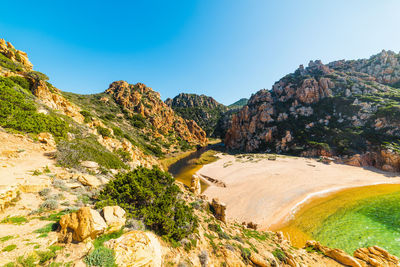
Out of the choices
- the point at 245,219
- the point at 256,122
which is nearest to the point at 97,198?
the point at 245,219

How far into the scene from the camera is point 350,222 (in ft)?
44.9

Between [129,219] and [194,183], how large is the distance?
13.9 metres

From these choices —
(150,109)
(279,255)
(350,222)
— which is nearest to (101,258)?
(279,255)

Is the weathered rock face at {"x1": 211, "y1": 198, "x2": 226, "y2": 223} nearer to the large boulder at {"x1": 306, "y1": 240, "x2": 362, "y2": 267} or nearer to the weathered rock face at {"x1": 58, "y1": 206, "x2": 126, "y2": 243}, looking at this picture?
the large boulder at {"x1": 306, "y1": 240, "x2": 362, "y2": 267}

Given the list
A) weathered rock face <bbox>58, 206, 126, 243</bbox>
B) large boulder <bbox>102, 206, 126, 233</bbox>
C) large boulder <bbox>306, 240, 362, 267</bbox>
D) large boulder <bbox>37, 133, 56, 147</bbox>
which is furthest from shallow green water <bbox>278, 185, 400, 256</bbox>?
large boulder <bbox>37, 133, 56, 147</bbox>

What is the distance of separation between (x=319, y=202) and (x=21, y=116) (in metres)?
33.7

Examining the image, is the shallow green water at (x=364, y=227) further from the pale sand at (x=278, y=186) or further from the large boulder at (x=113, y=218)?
the large boulder at (x=113, y=218)

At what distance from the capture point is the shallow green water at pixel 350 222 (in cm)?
1153

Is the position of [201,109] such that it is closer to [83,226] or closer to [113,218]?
[113,218]

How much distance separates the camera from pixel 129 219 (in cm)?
535

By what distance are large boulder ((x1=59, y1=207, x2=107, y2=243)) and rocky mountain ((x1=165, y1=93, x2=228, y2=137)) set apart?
95.4 m

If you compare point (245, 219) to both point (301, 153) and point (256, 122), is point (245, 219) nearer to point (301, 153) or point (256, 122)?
point (301, 153)

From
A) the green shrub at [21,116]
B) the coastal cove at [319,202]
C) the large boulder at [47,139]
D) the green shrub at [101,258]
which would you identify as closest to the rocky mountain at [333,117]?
the coastal cove at [319,202]

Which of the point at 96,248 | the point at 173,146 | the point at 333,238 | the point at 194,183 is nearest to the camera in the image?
the point at 96,248
